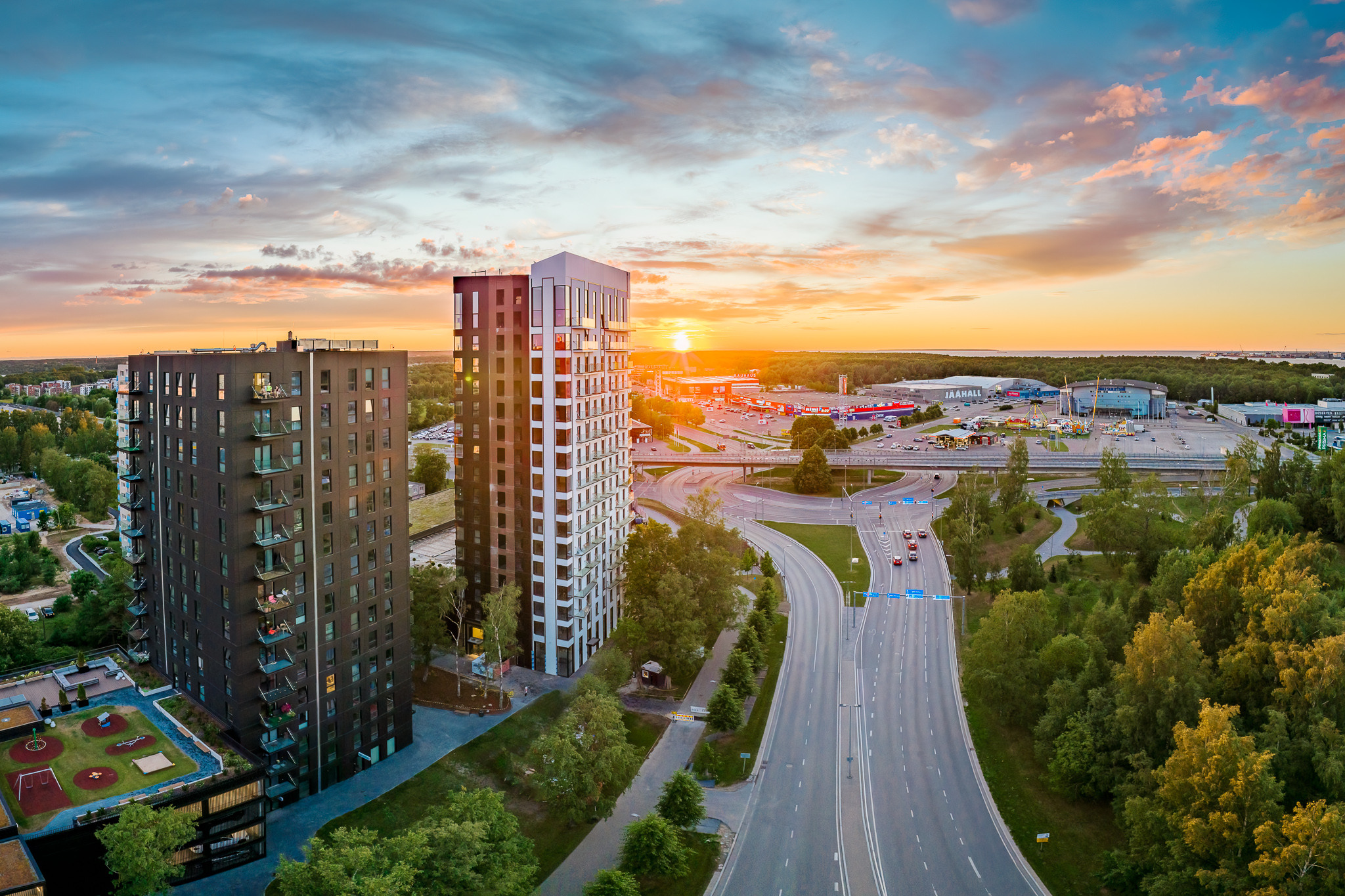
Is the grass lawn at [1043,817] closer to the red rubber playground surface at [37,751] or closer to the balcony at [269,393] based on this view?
the balcony at [269,393]

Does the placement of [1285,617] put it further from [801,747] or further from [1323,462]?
[1323,462]

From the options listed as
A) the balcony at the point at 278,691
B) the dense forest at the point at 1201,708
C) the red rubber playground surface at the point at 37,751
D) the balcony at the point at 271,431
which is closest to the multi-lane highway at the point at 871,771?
the dense forest at the point at 1201,708

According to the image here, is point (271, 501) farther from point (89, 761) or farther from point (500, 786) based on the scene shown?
point (500, 786)

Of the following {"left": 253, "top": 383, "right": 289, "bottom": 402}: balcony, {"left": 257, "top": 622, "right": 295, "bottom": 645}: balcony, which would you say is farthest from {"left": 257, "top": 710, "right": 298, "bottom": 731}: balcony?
{"left": 253, "top": 383, "right": 289, "bottom": 402}: balcony

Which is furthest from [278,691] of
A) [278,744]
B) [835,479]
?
[835,479]

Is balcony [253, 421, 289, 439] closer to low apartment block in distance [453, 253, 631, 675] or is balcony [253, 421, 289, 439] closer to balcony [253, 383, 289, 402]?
balcony [253, 383, 289, 402]

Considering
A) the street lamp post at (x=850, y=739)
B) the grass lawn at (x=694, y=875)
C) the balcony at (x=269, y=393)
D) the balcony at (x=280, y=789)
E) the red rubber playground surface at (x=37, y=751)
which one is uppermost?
the balcony at (x=269, y=393)

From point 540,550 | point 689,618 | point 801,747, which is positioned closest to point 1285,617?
point 801,747
